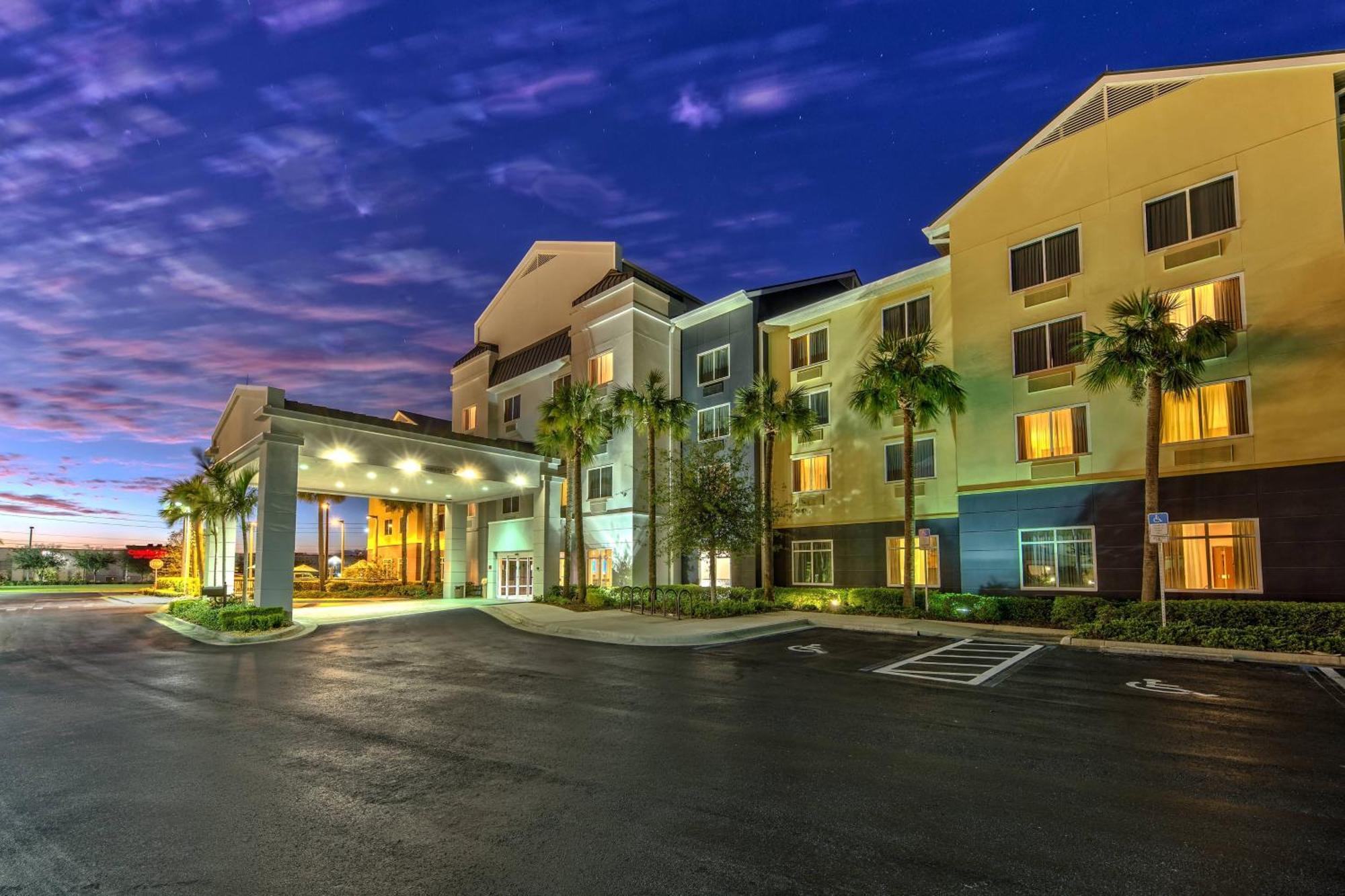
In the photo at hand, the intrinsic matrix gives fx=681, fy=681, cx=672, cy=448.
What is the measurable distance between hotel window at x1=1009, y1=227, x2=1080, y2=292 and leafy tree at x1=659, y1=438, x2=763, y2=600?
11.9 meters

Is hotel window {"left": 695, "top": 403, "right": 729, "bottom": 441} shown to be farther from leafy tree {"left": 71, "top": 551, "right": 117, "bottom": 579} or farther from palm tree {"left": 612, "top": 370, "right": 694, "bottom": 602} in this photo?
leafy tree {"left": 71, "top": 551, "right": 117, "bottom": 579}

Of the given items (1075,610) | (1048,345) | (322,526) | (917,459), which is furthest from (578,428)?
(322,526)

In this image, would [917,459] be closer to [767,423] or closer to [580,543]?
[767,423]

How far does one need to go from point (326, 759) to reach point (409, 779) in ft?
4.64

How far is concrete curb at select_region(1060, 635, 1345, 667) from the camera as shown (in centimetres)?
1445

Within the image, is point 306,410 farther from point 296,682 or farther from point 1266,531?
point 1266,531

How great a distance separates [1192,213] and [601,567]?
2625 cm

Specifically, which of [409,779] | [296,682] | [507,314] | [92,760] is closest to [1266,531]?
[409,779]

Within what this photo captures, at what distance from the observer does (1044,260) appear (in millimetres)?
23484

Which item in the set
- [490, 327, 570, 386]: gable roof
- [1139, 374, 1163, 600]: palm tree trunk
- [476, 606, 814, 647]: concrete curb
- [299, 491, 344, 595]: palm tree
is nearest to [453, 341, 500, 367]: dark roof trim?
[490, 327, 570, 386]: gable roof

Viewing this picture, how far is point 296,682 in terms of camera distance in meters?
12.7

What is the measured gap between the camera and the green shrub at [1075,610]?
777 inches

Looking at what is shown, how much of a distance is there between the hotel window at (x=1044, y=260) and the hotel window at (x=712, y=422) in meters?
13.1

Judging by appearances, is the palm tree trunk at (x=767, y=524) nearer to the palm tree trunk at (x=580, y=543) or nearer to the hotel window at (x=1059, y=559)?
the palm tree trunk at (x=580, y=543)
